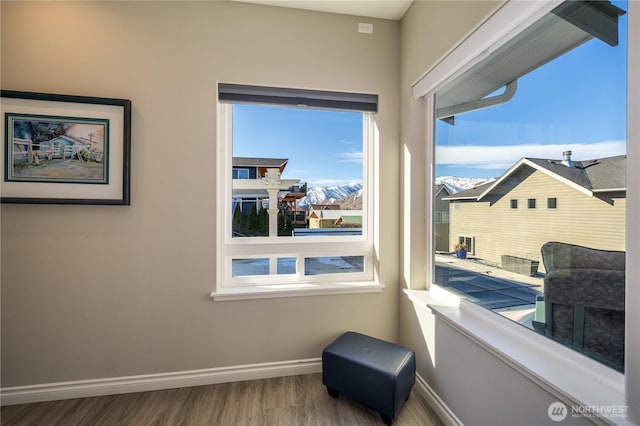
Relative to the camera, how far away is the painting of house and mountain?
67.3 inches

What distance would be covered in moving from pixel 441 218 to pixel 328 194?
834mm

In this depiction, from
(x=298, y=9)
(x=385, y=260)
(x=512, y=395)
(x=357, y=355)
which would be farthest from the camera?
(x=385, y=260)

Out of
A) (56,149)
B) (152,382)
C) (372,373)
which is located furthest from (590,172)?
(56,149)

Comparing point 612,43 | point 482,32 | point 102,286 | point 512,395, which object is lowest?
point 512,395

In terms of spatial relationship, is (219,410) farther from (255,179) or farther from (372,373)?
(255,179)

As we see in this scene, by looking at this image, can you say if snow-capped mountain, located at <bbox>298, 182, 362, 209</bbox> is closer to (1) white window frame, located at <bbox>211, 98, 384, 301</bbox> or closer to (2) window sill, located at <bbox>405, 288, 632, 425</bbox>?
(1) white window frame, located at <bbox>211, 98, 384, 301</bbox>

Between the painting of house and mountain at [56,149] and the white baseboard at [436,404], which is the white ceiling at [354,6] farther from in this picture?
the white baseboard at [436,404]

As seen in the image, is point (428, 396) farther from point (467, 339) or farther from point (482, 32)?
point (482, 32)

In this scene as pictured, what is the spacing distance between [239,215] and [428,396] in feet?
5.71

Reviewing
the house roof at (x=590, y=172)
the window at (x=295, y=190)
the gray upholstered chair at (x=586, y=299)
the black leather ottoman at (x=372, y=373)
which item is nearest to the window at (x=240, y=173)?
the window at (x=295, y=190)

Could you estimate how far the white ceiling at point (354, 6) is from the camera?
76.5 inches

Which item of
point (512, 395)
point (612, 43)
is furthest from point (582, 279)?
point (612, 43)

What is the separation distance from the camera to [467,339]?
1438 mm

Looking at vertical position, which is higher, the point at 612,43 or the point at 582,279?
the point at 612,43
